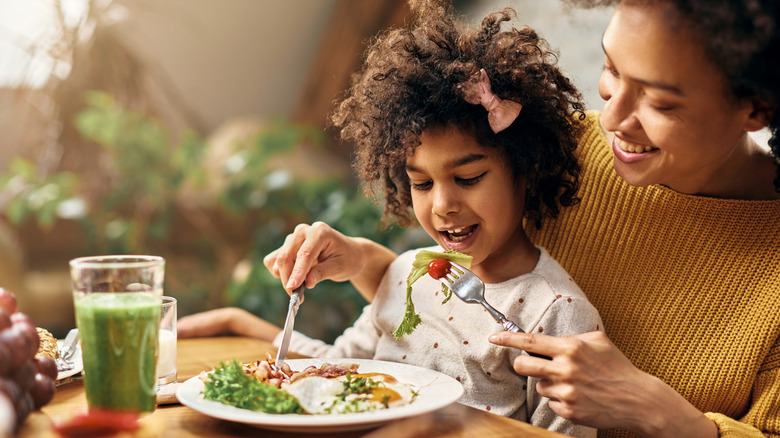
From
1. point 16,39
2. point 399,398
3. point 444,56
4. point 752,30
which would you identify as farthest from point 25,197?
point 752,30

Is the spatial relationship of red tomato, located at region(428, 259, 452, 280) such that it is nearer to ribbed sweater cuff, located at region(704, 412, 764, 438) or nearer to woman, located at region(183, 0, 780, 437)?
woman, located at region(183, 0, 780, 437)

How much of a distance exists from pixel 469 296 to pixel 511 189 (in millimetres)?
294

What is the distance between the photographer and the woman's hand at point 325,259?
56.5 inches

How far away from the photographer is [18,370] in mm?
924

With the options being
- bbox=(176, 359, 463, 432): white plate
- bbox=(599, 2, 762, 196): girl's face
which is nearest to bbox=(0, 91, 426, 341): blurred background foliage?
bbox=(599, 2, 762, 196): girl's face

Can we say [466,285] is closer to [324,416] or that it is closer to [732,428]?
[324,416]

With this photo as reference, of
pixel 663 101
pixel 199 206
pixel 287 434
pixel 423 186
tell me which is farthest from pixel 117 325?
pixel 199 206

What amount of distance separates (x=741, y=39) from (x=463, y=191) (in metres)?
0.56

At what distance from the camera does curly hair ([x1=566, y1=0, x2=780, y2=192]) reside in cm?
100

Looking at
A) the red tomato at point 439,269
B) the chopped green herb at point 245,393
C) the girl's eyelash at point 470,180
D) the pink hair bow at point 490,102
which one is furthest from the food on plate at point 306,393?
the pink hair bow at point 490,102

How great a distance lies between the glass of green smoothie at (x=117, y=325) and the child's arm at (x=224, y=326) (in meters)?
0.82

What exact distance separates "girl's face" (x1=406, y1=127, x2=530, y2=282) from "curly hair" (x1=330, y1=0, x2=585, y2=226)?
0.09 feet

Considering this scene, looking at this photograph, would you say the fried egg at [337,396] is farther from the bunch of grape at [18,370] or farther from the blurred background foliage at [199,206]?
the blurred background foliage at [199,206]

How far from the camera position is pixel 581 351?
1.09m
